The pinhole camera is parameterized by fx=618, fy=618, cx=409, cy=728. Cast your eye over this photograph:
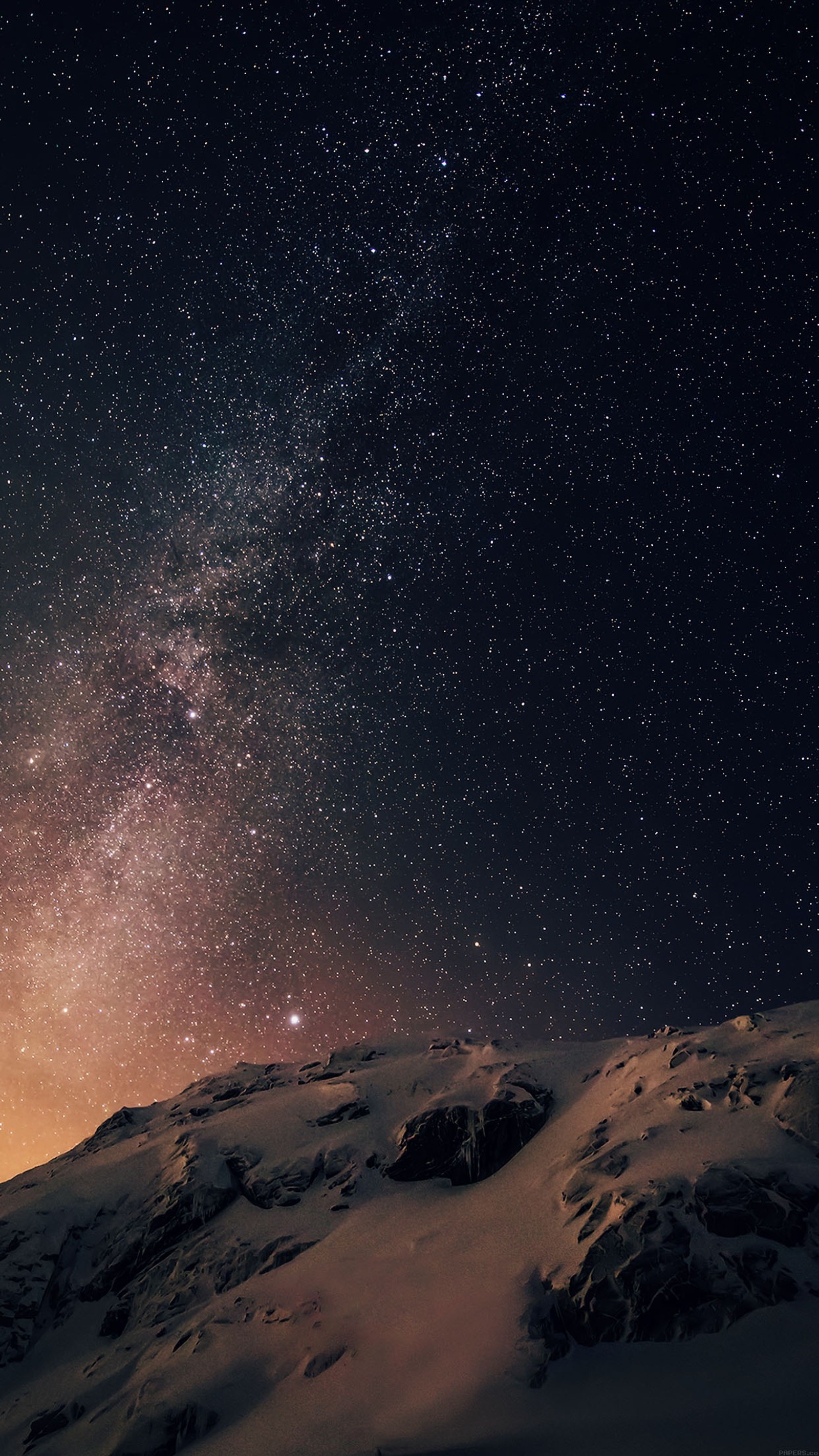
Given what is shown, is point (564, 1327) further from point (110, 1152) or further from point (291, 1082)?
point (110, 1152)

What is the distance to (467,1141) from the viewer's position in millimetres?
22734

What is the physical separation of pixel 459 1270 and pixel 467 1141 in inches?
260

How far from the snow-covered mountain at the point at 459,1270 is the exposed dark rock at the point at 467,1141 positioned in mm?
78

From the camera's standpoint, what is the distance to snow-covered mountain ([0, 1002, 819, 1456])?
1148 centimetres

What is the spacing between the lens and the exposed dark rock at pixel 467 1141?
71.6ft

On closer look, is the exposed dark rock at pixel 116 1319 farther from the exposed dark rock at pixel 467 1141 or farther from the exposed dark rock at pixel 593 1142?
the exposed dark rock at pixel 593 1142

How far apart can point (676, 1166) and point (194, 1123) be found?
2567cm

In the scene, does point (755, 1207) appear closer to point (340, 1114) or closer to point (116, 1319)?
point (340, 1114)

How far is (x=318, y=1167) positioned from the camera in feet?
80.4

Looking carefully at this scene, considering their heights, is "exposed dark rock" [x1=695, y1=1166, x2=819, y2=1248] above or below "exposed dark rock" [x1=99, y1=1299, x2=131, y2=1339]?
below

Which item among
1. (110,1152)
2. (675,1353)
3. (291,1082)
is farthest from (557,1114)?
(110,1152)

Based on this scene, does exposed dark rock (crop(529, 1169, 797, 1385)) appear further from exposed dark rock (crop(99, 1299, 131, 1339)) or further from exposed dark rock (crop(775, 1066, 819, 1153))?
exposed dark rock (crop(99, 1299, 131, 1339))

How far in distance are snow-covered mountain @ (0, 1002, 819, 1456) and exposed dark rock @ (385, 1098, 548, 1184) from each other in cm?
8

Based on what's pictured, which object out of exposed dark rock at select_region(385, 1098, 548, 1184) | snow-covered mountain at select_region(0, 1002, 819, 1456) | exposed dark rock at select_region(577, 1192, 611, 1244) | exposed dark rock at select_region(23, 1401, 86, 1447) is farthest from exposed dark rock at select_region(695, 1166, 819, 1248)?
exposed dark rock at select_region(23, 1401, 86, 1447)
